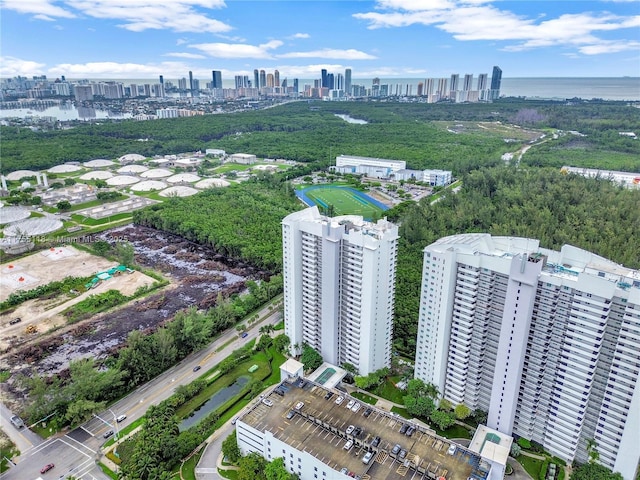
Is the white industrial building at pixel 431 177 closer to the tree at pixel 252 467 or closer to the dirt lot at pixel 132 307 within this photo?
the dirt lot at pixel 132 307

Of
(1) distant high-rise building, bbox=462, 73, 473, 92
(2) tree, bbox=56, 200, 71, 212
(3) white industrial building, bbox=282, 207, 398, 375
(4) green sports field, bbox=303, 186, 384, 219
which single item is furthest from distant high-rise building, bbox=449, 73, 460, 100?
(3) white industrial building, bbox=282, 207, 398, 375

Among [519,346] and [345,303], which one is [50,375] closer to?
[345,303]

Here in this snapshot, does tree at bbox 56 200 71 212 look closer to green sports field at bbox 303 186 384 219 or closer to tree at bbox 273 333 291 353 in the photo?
green sports field at bbox 303 186 384 219

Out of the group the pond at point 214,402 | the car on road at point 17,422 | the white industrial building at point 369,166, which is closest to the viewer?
the car on road at point 17,422

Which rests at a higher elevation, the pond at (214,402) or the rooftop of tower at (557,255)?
the rooftop of tower at (557,255)

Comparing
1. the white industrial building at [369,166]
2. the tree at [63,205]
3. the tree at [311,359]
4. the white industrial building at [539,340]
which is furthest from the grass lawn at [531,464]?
the white industrial building at [369,166]

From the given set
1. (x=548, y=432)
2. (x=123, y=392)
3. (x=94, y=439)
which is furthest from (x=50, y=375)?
(x=548, y=432)
